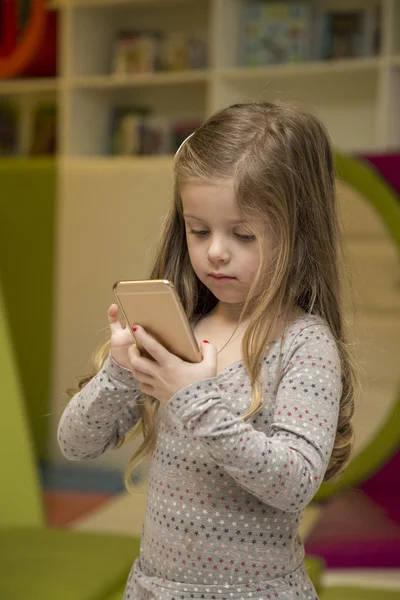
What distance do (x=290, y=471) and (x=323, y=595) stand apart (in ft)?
3.35

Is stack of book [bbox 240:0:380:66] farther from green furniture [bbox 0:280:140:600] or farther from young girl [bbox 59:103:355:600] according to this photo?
young girl [bbox 59:103:355:600]

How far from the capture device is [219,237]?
97cm

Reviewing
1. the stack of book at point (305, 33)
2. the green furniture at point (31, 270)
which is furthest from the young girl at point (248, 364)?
the stack of book at point (305, 33)

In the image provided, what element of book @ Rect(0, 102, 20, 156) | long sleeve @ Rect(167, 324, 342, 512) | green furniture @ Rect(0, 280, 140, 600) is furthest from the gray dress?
book @ Rect(0, 102, 20, 156)

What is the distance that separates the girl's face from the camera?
970 millimetres

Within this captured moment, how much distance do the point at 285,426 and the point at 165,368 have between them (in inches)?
5.6

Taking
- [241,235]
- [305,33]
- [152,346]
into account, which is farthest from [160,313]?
[305,33]

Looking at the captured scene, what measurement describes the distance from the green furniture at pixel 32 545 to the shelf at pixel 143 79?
2509mm

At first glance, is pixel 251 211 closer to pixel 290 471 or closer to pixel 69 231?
pixel 290 471

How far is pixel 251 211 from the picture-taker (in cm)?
98

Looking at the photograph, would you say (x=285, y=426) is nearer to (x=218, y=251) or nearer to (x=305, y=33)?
(x=218, y=251)

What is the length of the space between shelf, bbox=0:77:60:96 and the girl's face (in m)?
3.70

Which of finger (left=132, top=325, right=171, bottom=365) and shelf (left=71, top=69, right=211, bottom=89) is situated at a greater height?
shelf (left=71, top=69, right=211, bottom=89)

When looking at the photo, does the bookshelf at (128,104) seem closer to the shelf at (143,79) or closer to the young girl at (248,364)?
the shelf at (143,79)
